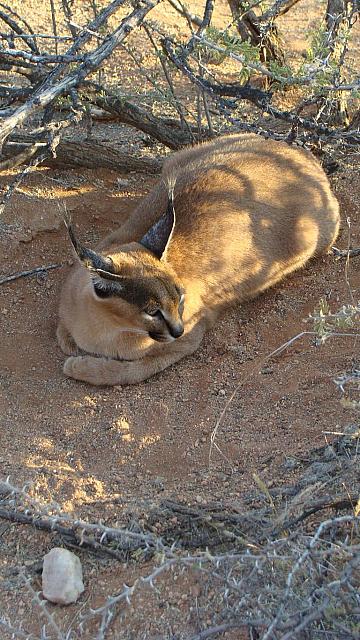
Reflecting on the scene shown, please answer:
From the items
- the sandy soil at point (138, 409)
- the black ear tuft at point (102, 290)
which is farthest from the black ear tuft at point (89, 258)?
the sandy soil at point (138, 409)

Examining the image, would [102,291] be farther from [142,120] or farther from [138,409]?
[142,120]

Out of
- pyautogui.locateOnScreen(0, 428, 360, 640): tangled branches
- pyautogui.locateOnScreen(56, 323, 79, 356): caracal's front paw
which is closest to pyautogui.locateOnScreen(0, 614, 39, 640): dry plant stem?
pyautogui.locateOnScreen(0, 428, 360, 640): tangled branches

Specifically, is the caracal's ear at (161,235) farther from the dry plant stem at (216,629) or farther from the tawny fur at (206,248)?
the dry plant stem at (216,629)

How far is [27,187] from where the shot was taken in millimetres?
6652

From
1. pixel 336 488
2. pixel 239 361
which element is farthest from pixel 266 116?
pixel 336 488

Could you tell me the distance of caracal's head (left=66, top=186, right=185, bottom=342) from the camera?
4.75m

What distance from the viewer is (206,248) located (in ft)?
17.9

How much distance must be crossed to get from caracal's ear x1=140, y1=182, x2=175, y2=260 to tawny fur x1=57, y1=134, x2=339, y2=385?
6 centimetres

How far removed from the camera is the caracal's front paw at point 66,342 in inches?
215

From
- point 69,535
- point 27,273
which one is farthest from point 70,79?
point 69,535

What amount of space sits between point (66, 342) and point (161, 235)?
1.15 m

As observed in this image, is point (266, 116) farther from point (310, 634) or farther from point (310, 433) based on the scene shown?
point (310, 634)

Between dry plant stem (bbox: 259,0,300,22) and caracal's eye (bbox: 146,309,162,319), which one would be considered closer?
caracal's eye (bbox: 146,309,162,319)

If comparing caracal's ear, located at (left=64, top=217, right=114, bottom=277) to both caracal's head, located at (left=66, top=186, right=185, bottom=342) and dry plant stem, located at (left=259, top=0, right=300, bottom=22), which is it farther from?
dry plant stem, located at (left=259, top=0, right=300, bottom=22)
